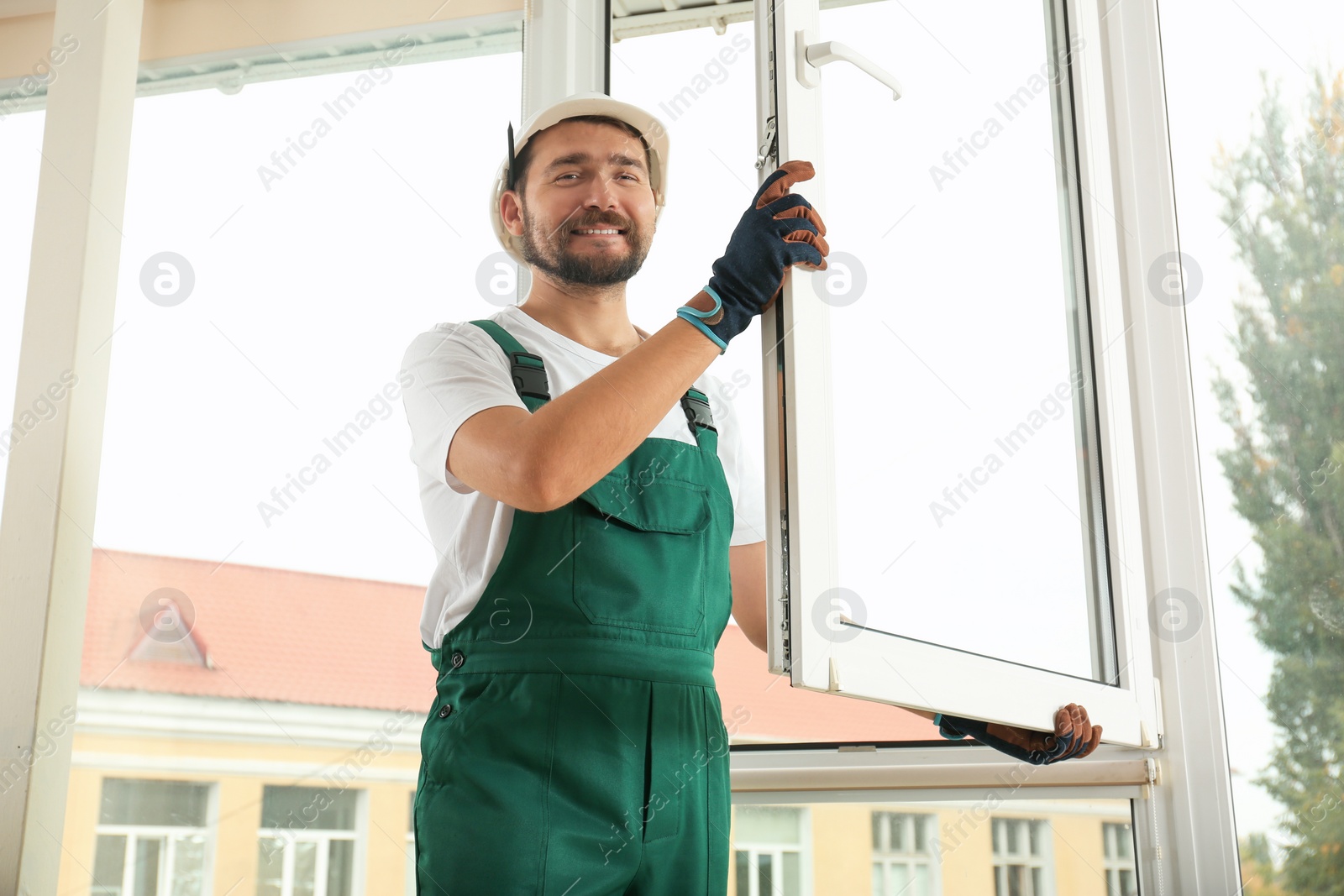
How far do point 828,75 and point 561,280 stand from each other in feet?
1.37

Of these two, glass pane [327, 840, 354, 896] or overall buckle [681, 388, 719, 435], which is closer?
overall buckle [681, 388, 719, 435]

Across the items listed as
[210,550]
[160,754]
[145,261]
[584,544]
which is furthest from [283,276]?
[584,544]

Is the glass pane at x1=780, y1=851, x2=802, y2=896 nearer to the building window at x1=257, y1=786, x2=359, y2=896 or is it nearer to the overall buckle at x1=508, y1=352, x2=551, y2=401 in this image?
the building window at x1=257, y1=786, x2=359, y2=896

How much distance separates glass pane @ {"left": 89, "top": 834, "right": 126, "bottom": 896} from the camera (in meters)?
1.64

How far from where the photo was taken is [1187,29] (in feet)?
5.69

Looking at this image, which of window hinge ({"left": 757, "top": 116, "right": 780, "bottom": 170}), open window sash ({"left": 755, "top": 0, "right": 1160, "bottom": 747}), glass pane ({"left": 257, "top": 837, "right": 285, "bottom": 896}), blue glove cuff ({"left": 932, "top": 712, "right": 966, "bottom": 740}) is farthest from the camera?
glass pane ({"left": 257, "top": 837, "right": 285, "bottom": 896})

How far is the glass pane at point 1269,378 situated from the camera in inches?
58.7

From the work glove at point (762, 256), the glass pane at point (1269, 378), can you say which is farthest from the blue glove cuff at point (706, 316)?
the glass pane at point (1269, 378)

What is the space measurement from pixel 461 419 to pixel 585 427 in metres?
0.16

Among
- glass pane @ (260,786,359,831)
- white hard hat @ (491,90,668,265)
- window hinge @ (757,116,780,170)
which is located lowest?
glass pane @ (260,786,359,831)

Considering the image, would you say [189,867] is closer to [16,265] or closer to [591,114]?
[16,265]

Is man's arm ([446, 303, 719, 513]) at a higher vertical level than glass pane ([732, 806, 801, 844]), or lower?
higher

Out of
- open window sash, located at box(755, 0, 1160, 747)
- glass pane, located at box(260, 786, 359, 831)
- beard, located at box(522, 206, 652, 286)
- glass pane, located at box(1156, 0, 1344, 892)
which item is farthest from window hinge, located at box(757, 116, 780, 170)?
glass pane, located at box(260, 786, 359, 831)

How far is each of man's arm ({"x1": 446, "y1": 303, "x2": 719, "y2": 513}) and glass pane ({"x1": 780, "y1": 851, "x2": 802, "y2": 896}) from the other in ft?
3.10
